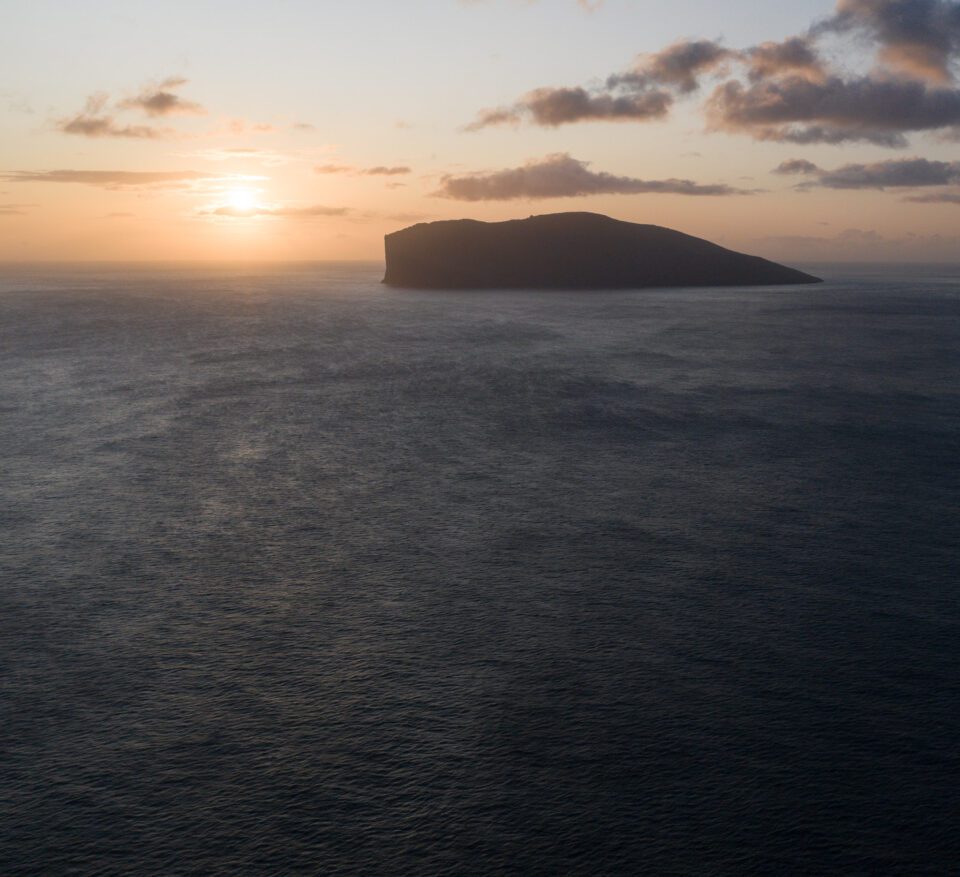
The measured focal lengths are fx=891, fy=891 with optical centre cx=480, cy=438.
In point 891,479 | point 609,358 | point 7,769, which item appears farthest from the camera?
point 609,358

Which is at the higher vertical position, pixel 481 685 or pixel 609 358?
pixel 609 358

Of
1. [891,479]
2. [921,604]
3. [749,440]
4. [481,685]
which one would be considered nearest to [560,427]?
[749,440]

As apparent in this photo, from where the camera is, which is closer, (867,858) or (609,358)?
(867,858)

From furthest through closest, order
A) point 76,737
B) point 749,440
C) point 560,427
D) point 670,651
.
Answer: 1. point 560,427
2. point 749,440
3. point 670,651
4. point 76,737

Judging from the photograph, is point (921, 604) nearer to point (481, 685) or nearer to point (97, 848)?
point (481, 685)

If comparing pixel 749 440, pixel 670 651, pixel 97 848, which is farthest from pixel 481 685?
pixel 749 440

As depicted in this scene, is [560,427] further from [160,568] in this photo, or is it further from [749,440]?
[160,568]
